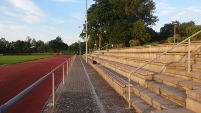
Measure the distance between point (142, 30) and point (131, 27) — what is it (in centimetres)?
361

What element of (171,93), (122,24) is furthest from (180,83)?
(122,24)

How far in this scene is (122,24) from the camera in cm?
4997

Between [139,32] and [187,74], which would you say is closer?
[187,74]

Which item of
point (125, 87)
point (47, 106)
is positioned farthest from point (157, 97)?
point (47, 106)

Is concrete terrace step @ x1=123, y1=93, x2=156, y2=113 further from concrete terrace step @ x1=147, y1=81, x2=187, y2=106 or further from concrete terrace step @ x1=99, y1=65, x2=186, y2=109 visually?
concrete terrace step @ x1=147, y1=81, x2=187, y2=106

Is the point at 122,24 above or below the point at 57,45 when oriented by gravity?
above

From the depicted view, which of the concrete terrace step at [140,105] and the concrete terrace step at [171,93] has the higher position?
the concrete terrace step at [171,93]

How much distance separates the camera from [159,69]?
969cm

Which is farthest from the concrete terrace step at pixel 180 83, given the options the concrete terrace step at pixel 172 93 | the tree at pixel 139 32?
the tree at pixel 139 32

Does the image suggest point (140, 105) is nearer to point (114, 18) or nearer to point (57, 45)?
point (114, 18)

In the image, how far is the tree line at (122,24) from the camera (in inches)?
1876

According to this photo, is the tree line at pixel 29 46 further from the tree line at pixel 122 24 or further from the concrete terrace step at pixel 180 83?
the concrete terrace step at pixel 180 83

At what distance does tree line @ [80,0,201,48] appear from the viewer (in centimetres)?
4766

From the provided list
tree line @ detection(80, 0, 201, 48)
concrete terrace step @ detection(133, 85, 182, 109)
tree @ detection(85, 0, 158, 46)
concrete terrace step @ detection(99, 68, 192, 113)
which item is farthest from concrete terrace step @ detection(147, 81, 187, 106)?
tree @ detection(85, 0, 158, 46)
